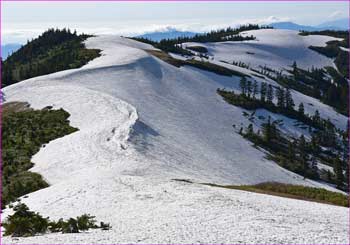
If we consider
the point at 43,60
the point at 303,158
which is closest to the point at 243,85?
the point at 303,158

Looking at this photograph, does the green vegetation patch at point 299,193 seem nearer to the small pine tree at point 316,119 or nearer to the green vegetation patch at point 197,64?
the small pine tree at point 316,119

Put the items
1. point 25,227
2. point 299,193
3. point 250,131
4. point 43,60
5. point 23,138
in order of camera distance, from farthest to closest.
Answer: point 43,60, point 250,131, point 23,138, point 299,193, point 25,227

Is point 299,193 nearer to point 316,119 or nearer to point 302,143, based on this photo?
point 302,143

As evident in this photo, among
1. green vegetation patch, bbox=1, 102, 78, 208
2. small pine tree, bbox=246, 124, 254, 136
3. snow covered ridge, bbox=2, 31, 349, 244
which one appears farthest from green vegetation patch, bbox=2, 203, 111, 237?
small pine tree, bbox=246, 124, 254, 136

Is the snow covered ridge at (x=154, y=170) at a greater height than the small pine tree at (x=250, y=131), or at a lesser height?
greater

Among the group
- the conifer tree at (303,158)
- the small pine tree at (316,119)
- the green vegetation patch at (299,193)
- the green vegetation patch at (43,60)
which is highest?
the green vegetation patch at (43,60)

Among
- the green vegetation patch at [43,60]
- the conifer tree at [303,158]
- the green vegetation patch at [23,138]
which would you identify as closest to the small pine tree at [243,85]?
the green vegetation patch at [43,60]
